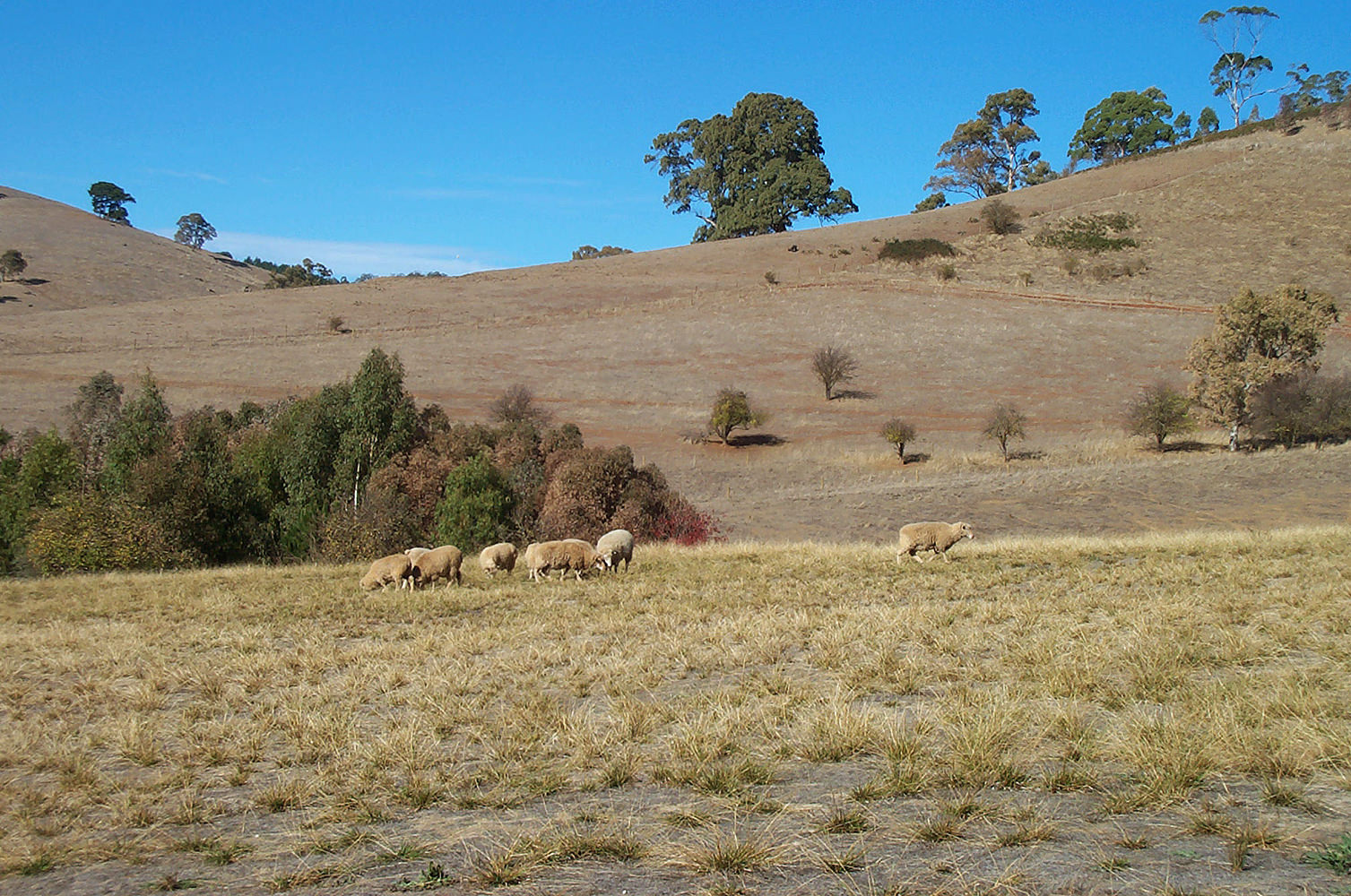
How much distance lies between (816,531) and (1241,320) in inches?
1003

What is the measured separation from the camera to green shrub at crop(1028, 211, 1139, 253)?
8631 cm

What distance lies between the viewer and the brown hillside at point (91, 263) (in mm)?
100625

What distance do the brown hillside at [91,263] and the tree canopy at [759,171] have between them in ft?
214

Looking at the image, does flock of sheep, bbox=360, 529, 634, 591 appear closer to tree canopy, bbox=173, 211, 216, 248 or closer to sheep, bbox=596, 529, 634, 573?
sheep, bbox=596, 529, 634, 573

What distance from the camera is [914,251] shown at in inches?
3595

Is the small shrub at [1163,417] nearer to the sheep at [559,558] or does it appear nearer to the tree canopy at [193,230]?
the sheep at [559,558]

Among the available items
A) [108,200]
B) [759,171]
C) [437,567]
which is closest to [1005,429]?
[437,567]

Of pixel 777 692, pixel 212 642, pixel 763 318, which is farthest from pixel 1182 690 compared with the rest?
pixel 763 318

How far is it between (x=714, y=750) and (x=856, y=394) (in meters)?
52.9

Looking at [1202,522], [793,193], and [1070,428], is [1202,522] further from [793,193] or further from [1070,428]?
[793,193]

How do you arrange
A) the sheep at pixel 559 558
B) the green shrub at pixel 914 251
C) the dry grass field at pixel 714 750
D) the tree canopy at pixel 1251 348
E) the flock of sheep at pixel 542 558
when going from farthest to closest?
the green shrub at pixel 914 251, the tree canopy at pixel 1251 348, the sheep at pixel 559 558, the flock of sheep at pixel 542 558, the dry grass field at pixel 714 750

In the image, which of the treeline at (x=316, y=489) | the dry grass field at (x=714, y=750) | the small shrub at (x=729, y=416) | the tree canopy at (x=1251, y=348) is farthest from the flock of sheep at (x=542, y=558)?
the small shrub at (x=729, y=416)

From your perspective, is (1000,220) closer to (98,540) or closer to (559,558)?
(98,540)

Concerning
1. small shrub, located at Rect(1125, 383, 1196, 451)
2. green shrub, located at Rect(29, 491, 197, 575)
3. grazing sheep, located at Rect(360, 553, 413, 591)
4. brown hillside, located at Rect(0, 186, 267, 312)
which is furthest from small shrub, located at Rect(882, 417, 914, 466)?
brown hillside, located at Rect(0, 186, 267, 312)
